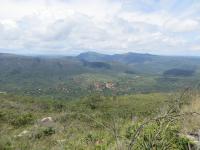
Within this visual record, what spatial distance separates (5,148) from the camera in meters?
5.78

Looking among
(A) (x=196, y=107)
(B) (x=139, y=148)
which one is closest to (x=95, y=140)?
(B) (x=139, y=148)

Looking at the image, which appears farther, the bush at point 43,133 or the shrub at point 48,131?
the shrub at point 48,131

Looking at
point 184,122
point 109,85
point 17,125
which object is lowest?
point 109,85

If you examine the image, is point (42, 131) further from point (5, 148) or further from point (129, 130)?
point (129, 130)

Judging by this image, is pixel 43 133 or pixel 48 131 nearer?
pixel 43 133

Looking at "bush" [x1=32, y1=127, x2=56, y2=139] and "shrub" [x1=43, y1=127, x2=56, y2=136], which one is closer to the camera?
"bush" [x1=32, y1=127, x2=56, y2=139]

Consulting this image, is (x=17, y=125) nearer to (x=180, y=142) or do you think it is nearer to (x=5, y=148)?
(x=5, y=148)

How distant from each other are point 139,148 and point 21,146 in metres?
2.90

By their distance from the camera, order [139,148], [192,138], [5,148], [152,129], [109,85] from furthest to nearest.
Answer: [109,85]
[5,148]
[192,138]
[152,129]
[139,148]

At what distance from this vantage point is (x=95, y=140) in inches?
213

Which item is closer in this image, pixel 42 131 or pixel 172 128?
pixel 172 128

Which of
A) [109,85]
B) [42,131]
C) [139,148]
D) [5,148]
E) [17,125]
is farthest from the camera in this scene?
[109,85]

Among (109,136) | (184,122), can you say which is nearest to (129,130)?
(109,136)

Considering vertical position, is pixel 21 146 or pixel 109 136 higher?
pixel 109 136
